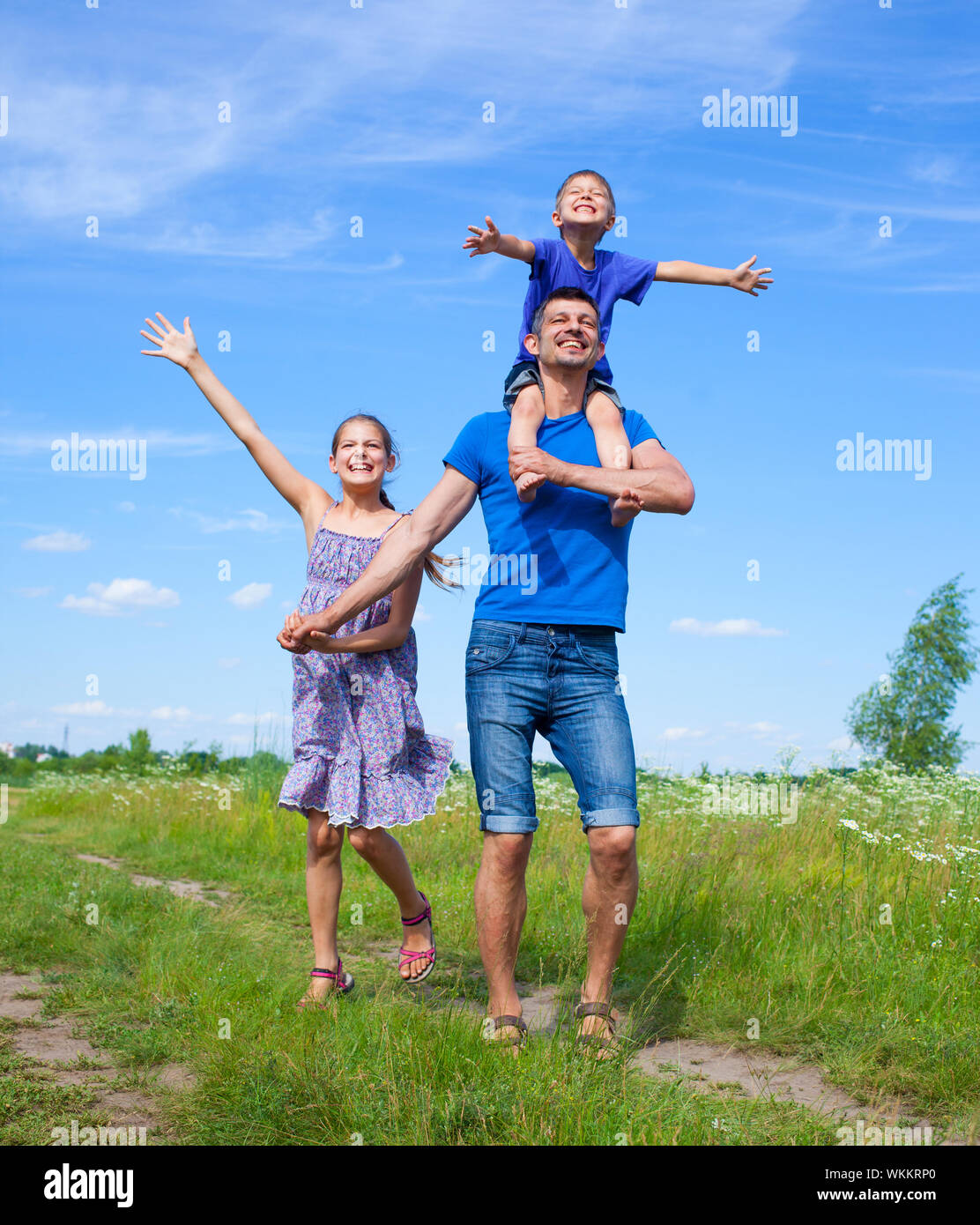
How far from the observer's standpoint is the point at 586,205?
202 inches

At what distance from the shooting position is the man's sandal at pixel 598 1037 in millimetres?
3328

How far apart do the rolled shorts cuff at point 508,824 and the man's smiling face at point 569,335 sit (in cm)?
→ 172

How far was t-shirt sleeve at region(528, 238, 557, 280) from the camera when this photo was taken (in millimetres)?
5086

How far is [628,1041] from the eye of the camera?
12.5 feet

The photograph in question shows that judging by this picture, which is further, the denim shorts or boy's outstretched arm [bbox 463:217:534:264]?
boy's outstretched arm [bbox 463:217:534:264]

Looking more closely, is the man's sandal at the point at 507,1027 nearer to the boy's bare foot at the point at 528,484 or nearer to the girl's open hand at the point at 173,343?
the boy's bare foot at the point at 528,484

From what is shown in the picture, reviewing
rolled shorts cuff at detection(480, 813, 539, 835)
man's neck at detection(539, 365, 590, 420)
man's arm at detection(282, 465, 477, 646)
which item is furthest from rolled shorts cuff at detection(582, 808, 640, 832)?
man's neck at detection(539, 365, 590, 420)

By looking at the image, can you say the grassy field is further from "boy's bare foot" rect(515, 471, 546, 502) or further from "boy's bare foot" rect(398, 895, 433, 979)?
"boy's bare foot" rect(515, 471, 546, 502)

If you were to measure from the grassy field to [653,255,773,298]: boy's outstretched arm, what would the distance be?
2923mm

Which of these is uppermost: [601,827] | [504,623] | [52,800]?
[504,623]

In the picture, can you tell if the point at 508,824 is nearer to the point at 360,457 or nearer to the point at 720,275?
the point at 360,457
